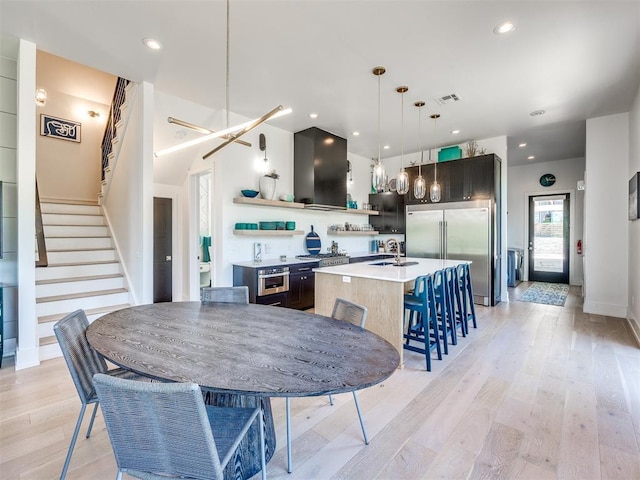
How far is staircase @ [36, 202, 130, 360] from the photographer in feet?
11.1

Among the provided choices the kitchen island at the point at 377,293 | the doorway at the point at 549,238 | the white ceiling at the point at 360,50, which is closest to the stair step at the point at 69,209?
the white ceiling at the point at 360,50

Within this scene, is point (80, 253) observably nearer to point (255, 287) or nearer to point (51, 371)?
point (51, 371)

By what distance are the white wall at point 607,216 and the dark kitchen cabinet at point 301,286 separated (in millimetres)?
4437

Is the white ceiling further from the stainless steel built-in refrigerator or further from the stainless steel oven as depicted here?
the stainless steel oven

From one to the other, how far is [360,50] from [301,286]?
3.20 m

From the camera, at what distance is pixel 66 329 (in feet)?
5.09

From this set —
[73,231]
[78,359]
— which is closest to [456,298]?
[78,359]

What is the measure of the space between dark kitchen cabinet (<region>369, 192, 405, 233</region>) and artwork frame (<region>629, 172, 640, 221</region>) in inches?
138

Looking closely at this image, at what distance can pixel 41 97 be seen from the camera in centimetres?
511

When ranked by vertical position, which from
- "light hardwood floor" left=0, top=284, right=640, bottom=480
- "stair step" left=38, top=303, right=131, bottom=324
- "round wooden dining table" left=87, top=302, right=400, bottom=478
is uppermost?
"round wooden dining table" left=87, top=302, right=400, bottom=478

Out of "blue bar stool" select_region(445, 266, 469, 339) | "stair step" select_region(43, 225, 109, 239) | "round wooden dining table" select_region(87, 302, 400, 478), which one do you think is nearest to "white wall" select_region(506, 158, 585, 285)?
"blue bar stool" select_region(445, 266, 469, 339)

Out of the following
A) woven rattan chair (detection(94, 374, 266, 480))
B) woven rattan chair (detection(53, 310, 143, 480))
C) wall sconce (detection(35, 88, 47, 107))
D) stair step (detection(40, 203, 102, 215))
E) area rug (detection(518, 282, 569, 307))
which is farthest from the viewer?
area rug (detection(518, 282, 569, 307))

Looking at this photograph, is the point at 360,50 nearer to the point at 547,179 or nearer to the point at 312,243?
the point at 312,243

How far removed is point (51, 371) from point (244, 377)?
2.81 metres
